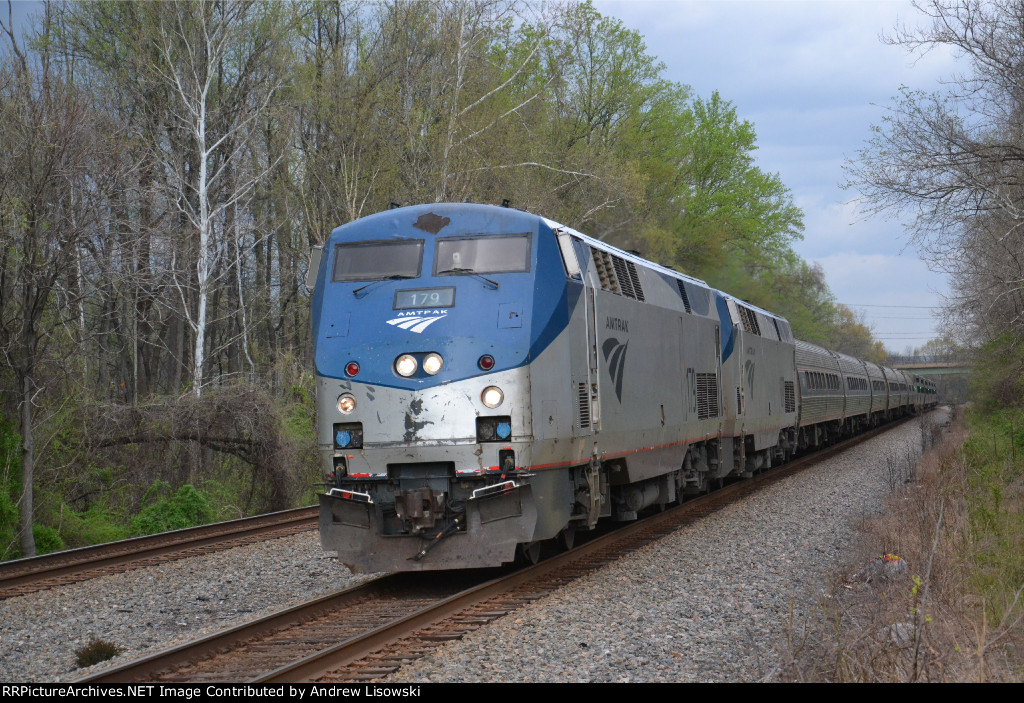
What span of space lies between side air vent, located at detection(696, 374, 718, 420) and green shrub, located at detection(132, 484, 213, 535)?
778cm

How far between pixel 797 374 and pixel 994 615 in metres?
17.7

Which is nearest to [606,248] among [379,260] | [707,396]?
[379,260]

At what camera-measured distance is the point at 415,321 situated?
362 inches

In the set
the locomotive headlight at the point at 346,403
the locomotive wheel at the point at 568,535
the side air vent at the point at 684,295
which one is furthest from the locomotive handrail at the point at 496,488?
the side air vent at the point at 684,295

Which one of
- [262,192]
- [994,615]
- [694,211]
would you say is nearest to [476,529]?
[994,615]

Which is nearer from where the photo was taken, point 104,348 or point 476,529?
point 476,529

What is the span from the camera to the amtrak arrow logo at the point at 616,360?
1080 centimetres

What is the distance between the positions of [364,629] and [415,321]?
9.15 feet

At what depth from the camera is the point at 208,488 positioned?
1722 centimetres

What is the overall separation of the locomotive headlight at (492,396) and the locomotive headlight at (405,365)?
0.68 meters

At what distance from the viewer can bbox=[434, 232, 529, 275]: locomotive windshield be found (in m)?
9.46

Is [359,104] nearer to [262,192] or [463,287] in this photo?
[262,192]

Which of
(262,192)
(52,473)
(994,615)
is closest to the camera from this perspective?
(994,615)

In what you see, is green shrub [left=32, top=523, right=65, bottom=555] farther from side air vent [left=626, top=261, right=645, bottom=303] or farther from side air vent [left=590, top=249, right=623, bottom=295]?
side air vent [left=626, top=261, right=645, bottom=303]
